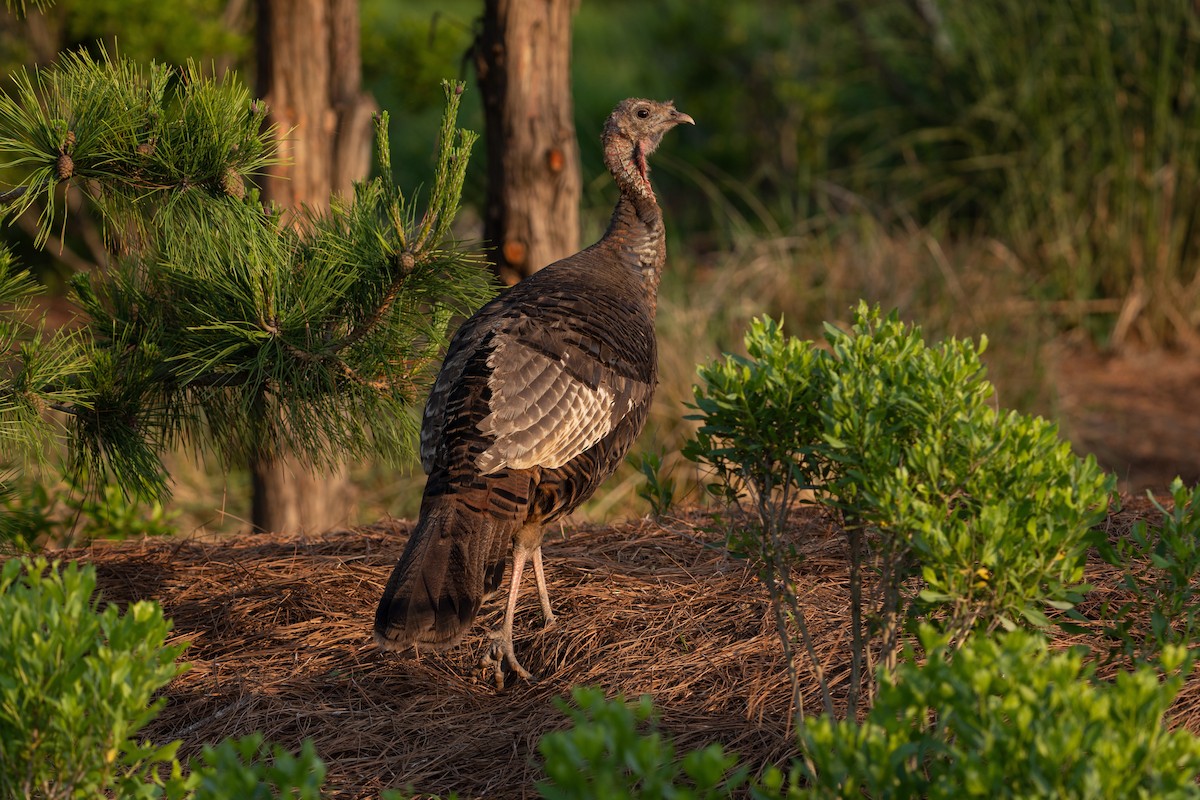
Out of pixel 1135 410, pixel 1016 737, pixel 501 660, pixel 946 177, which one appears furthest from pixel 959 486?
pixel 946 177

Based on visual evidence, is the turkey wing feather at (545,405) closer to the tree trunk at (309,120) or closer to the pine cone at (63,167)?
the pine cone at (63,167)

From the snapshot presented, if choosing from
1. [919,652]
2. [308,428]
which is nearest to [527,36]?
[308,428]

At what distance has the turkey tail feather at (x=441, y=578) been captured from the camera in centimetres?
339

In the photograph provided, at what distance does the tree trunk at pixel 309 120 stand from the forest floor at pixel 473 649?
1.06m

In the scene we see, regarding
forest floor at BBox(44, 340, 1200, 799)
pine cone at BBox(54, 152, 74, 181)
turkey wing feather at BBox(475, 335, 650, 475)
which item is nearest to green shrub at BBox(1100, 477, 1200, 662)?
forest floor at BBox(44, 340, 1200, 799)

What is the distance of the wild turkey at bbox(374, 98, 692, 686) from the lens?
3494 millimetres

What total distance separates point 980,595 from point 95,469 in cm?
274

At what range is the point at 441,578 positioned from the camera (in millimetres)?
3484

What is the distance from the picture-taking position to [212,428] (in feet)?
13.4

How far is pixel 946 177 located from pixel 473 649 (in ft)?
22.2

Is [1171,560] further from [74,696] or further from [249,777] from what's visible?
[74,696]

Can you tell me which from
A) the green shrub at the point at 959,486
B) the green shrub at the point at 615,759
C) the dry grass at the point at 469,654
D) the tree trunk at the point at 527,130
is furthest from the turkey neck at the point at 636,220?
the green shrub at the point at 615,759

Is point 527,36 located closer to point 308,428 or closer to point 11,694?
point 308,428

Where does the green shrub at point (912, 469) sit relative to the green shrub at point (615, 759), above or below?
above
